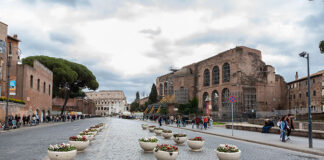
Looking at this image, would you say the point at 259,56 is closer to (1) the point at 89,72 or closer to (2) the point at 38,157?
(1) the point at 89,72

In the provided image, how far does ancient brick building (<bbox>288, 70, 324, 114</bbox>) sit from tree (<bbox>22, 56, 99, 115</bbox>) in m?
47.7

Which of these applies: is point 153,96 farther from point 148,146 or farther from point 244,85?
point 148,146

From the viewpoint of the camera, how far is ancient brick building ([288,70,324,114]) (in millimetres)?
54356

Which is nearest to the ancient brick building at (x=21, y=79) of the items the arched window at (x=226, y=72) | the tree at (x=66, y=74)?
the tree at (x=66, y=74)

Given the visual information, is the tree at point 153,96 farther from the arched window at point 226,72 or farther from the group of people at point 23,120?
the group of people at point 23,120

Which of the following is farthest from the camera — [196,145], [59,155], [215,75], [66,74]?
[215,75]

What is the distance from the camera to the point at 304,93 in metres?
60.4

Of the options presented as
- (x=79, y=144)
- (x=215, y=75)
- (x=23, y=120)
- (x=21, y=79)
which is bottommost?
(x=23, y=120)

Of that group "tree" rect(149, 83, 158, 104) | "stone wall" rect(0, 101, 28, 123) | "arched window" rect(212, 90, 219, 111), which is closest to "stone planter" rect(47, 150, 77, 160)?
"stone wall" rect(0, 101, 28, 123)

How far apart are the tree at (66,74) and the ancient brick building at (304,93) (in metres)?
47.7

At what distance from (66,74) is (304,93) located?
51497 mm

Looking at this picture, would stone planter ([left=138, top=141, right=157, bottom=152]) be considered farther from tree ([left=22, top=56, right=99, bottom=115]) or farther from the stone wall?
tree ([left=22, top=56, right=99, bottom=115])

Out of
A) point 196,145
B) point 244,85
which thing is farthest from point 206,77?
point 196,145

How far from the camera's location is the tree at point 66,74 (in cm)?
6462
